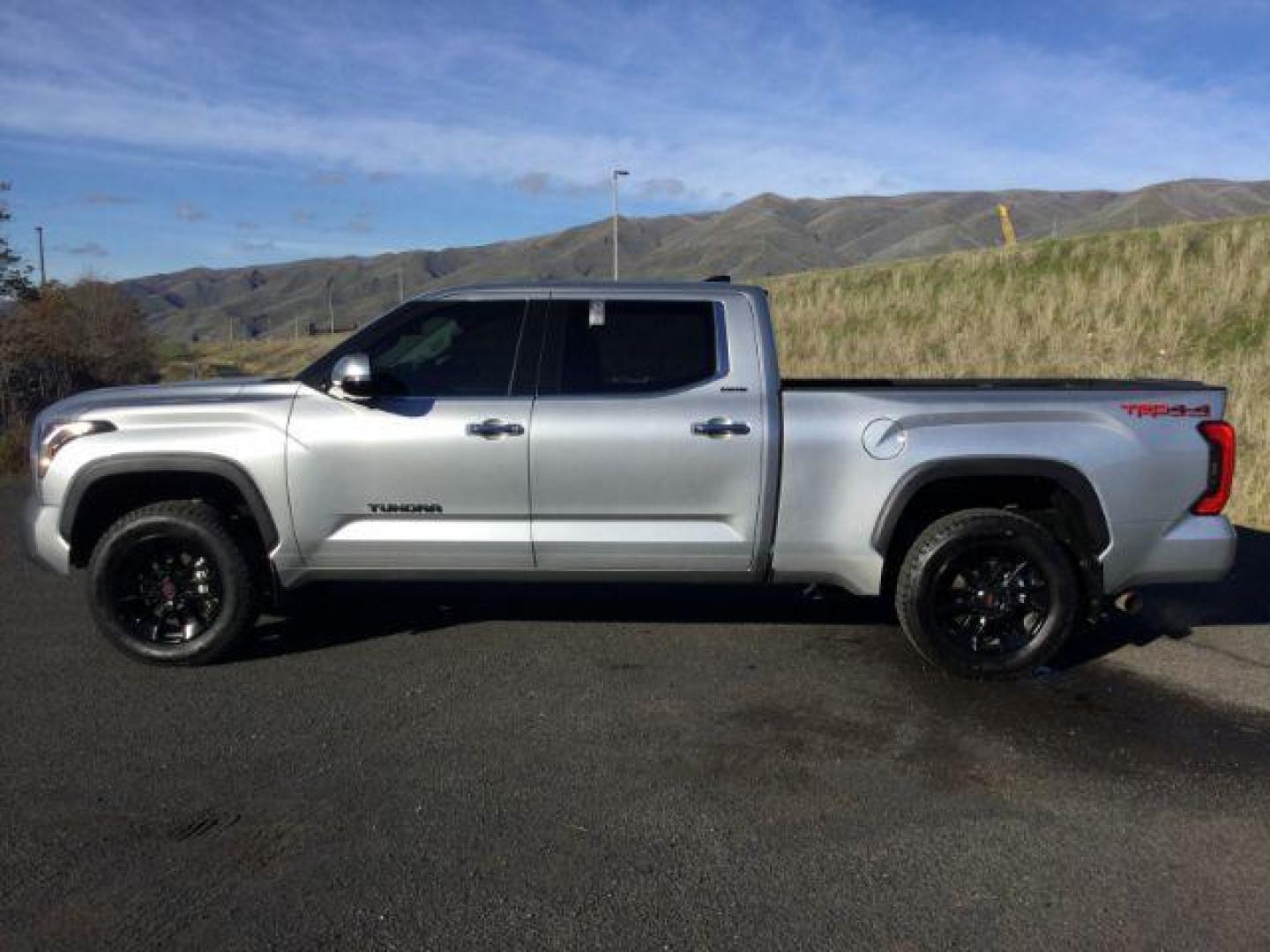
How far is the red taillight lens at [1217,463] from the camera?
15.8 feet

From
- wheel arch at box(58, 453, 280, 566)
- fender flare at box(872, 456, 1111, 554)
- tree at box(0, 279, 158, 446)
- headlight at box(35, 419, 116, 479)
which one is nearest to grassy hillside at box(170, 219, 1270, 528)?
fender flare at box(872, 456, 1111, 554)

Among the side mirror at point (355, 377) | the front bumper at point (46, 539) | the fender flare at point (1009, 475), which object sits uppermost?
the side mirror at point (355, 377)

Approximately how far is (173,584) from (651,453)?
2542mm

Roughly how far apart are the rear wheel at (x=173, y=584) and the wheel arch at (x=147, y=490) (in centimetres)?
15

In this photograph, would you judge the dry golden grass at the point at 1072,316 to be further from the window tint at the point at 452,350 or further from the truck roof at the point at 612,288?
the window tint at the point at 452,350

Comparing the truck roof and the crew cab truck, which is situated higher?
the truck roof

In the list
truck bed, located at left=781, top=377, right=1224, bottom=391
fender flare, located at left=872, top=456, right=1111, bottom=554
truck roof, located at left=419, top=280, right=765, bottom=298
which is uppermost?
truck roof, located at left=419, top=280, right=765, bottom=298

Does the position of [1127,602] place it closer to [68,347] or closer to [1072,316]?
[1072,316]

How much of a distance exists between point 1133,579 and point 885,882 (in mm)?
2513

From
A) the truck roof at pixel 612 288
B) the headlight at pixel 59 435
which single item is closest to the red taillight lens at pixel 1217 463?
the truck roof at pixel 612 288

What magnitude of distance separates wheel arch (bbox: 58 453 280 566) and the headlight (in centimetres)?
19

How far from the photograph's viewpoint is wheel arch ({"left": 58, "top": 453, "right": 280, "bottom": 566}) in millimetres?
5066

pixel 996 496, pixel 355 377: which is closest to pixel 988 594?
pixel 996 496

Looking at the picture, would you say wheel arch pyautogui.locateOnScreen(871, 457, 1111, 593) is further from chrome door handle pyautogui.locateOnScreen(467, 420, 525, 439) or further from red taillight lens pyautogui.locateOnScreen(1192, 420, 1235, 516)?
chrome door handle pyautogui.locateOnScreen(467, 420, 525, 439)
